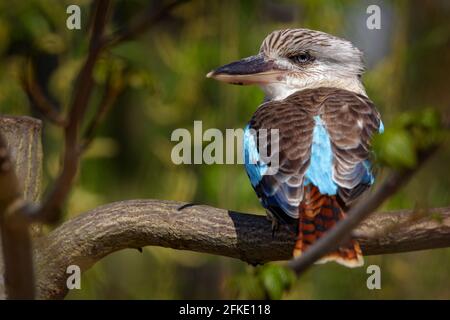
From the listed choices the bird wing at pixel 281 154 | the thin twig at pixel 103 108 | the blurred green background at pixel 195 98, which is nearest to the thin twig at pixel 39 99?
the thin twig at pixel 103 108

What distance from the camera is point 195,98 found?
5.03 m

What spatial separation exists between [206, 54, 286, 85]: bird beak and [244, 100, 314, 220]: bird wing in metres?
0.30

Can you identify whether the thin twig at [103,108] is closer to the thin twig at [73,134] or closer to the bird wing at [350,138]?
the thin twig at [73,134]

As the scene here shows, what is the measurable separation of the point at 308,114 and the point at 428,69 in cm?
A: 132

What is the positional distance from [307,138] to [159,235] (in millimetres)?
562

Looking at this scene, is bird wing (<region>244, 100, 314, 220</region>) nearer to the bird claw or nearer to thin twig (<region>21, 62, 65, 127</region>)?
the bird claw

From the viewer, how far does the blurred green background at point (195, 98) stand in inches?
173

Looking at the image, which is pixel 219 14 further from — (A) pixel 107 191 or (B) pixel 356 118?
(B) pixel 356 118

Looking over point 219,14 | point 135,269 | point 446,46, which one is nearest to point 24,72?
point 446,46

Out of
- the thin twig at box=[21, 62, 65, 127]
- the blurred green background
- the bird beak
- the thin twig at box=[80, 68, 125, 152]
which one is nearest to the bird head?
the bird beak

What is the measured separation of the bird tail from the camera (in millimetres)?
2545

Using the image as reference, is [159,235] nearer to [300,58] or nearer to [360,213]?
[300,58]

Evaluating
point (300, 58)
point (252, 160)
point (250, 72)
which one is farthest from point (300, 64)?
point (252, 160)

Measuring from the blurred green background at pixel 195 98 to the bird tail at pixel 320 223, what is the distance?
4.57ft
